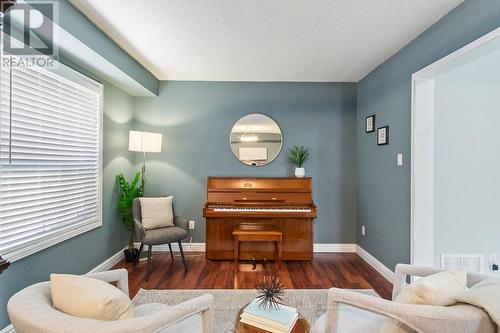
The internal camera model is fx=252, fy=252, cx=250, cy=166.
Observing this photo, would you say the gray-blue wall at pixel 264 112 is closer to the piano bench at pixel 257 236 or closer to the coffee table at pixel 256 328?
the piano bench at pixel 257 236

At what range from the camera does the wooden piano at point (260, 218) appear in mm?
3156

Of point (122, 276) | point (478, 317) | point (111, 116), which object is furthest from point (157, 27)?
point (478, 317)

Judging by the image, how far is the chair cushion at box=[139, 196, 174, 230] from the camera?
297cm

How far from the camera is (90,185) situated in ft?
9.03

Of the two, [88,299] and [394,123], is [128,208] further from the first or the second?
[394,123]

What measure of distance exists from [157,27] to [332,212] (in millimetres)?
3151

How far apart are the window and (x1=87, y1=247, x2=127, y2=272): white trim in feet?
1.60

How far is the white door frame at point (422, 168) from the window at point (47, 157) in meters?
3.25

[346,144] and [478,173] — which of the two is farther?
[346,144]

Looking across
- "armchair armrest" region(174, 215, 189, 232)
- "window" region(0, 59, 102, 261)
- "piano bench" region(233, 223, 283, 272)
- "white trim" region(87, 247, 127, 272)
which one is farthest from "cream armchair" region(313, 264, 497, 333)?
"white trim" region(87, 247, 127, 272)

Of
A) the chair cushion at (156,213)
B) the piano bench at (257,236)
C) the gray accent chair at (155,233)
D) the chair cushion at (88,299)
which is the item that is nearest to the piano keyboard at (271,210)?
the piano bench at (257,236)

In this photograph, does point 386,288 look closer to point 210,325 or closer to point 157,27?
point 210,325

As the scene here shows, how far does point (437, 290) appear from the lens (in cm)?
107

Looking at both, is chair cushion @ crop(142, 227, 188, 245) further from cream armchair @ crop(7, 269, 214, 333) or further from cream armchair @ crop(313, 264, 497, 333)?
cream armchair @ crop(313, 264, 497, 333)
